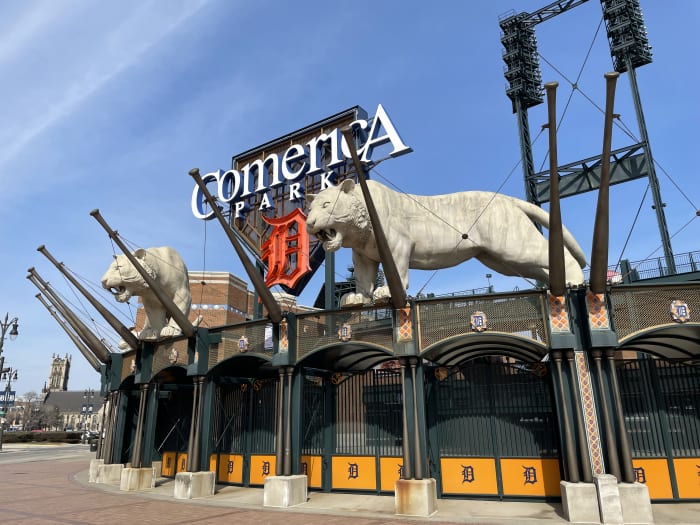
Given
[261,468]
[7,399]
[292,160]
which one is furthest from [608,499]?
[7,399]

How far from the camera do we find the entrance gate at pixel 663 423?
10.9m

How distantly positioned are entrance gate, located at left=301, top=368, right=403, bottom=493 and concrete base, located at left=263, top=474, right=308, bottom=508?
1771mm

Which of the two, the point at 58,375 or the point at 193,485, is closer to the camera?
the point at 193,485

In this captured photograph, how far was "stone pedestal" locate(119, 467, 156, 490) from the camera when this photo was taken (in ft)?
51.2

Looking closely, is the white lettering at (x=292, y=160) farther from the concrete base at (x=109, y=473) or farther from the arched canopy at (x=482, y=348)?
the concrete base at (x=109, y=473)

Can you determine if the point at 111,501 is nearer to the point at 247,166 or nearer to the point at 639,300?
the point at 639,300

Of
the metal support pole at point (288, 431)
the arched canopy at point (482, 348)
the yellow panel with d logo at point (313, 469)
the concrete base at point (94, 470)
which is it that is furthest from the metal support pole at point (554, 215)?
the concrete base at point (94, 470)

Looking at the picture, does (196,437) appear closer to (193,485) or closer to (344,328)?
(193,485)

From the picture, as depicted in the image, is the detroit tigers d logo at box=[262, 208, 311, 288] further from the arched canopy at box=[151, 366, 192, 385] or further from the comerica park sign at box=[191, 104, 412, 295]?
the arched canopy at box=[151, 366, 192, 385]

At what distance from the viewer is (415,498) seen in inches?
412

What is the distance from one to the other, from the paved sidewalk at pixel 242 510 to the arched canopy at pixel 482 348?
3.36 metres

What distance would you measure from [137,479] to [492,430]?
11.0m

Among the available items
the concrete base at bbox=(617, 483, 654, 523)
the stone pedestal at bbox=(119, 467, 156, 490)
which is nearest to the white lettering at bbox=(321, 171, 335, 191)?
the stone pedestal at bbox=(119, 467, 156, 490)

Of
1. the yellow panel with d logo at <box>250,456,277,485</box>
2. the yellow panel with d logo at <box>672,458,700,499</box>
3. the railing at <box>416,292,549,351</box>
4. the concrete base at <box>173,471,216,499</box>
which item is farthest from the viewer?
the yellow panel with d logo at <box>250,456,277,485</box>
